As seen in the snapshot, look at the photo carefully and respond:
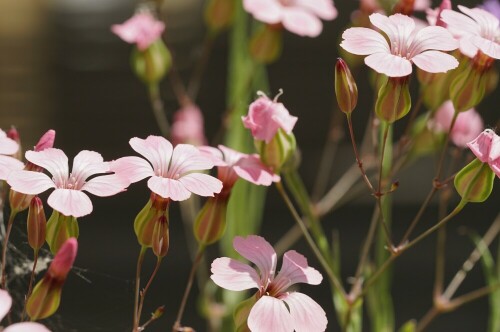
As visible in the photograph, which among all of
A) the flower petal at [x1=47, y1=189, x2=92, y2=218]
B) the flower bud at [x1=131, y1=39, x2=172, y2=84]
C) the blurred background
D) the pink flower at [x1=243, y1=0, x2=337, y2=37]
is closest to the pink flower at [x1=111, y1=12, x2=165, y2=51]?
the flower bud at [x1=131, y1=39, x2=172, y2=84]

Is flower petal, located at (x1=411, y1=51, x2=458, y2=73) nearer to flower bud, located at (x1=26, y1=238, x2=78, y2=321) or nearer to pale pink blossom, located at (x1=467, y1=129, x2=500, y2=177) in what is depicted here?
pale pink blossom, located at (x1=467, y1=129, x2=500, y2=177)

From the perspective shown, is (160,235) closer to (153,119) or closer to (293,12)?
(293,12)

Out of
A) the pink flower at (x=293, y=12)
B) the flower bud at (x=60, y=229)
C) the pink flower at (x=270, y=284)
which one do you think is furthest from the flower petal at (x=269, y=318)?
the pink flower at (x=293, y=12)

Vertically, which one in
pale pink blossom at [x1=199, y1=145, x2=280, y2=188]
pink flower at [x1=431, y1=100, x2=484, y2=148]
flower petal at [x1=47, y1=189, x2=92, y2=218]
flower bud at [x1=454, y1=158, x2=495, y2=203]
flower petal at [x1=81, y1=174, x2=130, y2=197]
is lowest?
pink flower at [x1=431, y1=100, x2=484, y2=148]

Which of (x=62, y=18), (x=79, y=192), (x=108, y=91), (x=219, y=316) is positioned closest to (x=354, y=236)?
(x=108, y=91)

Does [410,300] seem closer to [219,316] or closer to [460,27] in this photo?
[219,316]

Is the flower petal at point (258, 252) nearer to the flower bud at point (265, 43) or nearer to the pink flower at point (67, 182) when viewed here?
the pink flower at point (67, 182)
